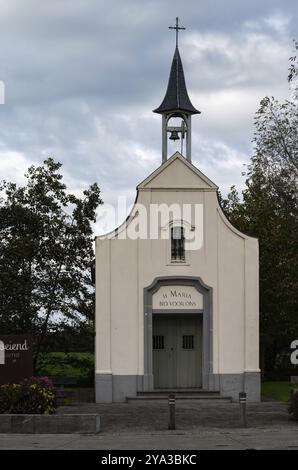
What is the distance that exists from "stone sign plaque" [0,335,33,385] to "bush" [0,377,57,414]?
9.75 ft

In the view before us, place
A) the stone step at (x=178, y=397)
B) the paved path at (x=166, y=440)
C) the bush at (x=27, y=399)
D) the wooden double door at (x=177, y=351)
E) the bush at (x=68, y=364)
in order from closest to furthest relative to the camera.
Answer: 1. the paved path at (x=166, y=440)
2. the bush at (x=27, y=399)
3. the stone step at (x=178, y=397)
4. the wooden double door at (x=177, y=351)
5. the bush at (x=68, y=364)

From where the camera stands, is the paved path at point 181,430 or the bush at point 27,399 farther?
the bush at point 27,399

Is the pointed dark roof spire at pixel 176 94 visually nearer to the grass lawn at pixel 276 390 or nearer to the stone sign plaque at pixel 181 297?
the stone sign plaque at pixel 181 297

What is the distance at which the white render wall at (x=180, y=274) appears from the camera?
1357 inches

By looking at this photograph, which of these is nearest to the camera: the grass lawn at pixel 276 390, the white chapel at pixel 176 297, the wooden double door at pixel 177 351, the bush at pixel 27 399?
the bush at pixel 27 399

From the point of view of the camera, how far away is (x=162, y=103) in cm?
3716

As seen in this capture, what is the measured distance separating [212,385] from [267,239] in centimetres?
1295

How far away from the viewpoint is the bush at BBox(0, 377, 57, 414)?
24062 millimetres

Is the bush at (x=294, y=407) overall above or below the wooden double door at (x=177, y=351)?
below

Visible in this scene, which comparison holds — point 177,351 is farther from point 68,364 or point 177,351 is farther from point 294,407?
point 294,407

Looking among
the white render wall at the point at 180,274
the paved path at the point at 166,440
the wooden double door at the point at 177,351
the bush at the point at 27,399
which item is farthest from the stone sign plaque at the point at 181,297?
the paved path at the point at 166,440

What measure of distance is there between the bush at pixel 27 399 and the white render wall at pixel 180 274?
32.2ft

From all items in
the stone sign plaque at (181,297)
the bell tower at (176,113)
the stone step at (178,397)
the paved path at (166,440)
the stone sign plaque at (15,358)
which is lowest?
the stone step at (178,397)
